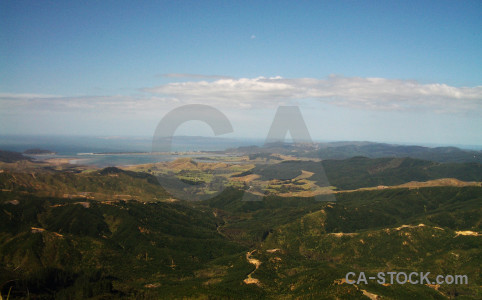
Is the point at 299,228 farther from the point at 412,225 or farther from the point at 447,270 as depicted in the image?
the point at 447,270

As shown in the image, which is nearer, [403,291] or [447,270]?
[403,291]

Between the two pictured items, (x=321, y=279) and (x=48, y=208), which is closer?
(x=321, y=279)

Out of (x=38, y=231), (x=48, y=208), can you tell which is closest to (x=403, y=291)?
(x=38, y=231)

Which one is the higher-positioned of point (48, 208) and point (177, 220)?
point (48, 208)

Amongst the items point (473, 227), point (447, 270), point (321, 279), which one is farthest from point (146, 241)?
point (473, 227)

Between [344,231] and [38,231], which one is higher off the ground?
[38,231]

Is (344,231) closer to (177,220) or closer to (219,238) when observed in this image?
(219,238)

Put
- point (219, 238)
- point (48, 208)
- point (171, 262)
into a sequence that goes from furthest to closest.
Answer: point (219, 238) → point (48, 208) → point (171, 262)

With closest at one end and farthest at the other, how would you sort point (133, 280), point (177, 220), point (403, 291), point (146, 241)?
point (403, 291) → point (133, 280) → point (146, 241) → point (177, 220)

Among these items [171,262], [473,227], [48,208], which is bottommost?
[171,262]

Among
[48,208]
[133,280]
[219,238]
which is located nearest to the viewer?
[133,280]
